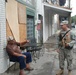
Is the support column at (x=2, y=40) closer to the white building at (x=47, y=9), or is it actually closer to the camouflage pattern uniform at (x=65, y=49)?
the camouflage pattern uniform at (x=65, y=49)

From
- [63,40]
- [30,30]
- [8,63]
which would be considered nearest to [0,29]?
[8,63]

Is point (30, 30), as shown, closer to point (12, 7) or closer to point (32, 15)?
point (32, 15)

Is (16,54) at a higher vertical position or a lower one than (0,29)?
lower

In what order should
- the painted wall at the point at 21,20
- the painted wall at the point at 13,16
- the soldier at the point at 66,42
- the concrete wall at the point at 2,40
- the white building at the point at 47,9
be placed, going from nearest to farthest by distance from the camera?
the soldier at the point at 66,42 < the concrete wall at the point at 2,40 < the painted wall at the point at 13,16 < the painted wall at the point at 21,20 < the white building at the point at 47,9

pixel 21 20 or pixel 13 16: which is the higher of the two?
pixel 13 16

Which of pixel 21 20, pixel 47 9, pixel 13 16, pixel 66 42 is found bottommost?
pixel 66 42

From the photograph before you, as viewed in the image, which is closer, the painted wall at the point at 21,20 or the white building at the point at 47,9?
the painted wall at the point at 21,20

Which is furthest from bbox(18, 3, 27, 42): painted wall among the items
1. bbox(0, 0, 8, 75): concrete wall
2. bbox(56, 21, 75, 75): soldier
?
bbox(56, 21, 75, 75): soldier

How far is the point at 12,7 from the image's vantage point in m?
8.54

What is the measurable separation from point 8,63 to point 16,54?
0.97 m

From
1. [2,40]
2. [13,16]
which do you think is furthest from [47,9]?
[2,40]

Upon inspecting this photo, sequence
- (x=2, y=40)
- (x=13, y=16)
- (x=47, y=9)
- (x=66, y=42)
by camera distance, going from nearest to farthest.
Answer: (x=66, y=42) → (x=2, y=40) → (x=13, y=16) → (x=47, y=9)

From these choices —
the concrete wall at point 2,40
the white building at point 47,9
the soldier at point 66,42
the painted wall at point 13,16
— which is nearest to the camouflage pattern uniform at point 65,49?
the soldier at point 66,42

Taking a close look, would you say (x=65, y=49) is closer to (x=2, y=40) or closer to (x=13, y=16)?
(x=2, y=40)
